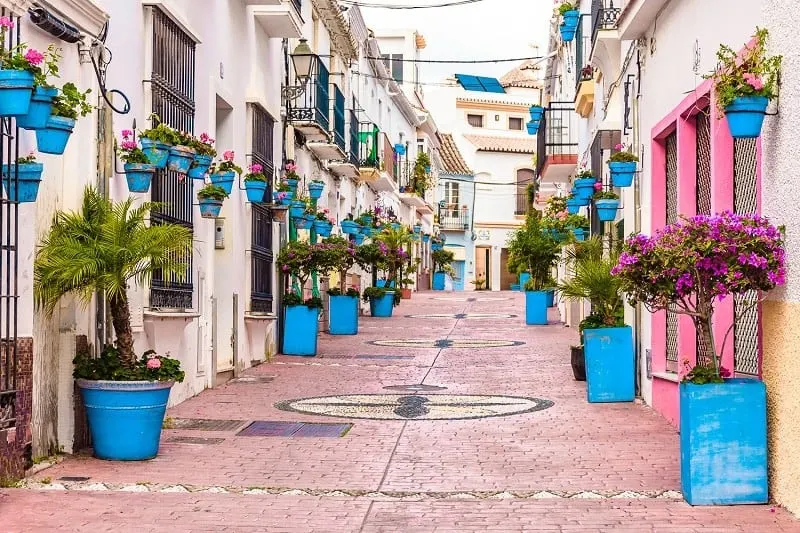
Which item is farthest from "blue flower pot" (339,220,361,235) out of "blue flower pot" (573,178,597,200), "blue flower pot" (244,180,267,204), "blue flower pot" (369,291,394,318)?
"blue flower pot" (244,180,267,204)

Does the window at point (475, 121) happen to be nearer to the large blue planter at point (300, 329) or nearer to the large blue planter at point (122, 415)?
the large blue planter at point (300, 329)

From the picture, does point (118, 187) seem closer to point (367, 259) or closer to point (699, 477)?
point (699, 477)

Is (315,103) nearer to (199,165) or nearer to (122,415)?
(199,165)

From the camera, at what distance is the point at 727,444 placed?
7191 millimetres

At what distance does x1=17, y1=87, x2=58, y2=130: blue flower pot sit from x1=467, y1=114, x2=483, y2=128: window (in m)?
56.2

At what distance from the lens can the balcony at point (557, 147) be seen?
24.7 meters

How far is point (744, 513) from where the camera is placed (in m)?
Answer: 6.97

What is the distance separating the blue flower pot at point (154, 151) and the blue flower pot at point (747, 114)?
5075mm

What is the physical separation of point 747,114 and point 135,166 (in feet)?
17.1

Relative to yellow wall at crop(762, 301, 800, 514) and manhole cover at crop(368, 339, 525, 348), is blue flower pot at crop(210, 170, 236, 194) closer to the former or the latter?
yellow wall at crop(762, 301, 800, 514)

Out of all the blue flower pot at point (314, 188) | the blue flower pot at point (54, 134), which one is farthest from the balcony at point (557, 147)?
the blue flower pot at point (54, 134)

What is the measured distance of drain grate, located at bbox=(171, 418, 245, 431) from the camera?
10709 millimetres

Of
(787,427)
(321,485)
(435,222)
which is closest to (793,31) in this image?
(787,427)

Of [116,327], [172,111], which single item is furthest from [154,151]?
[172,111]
